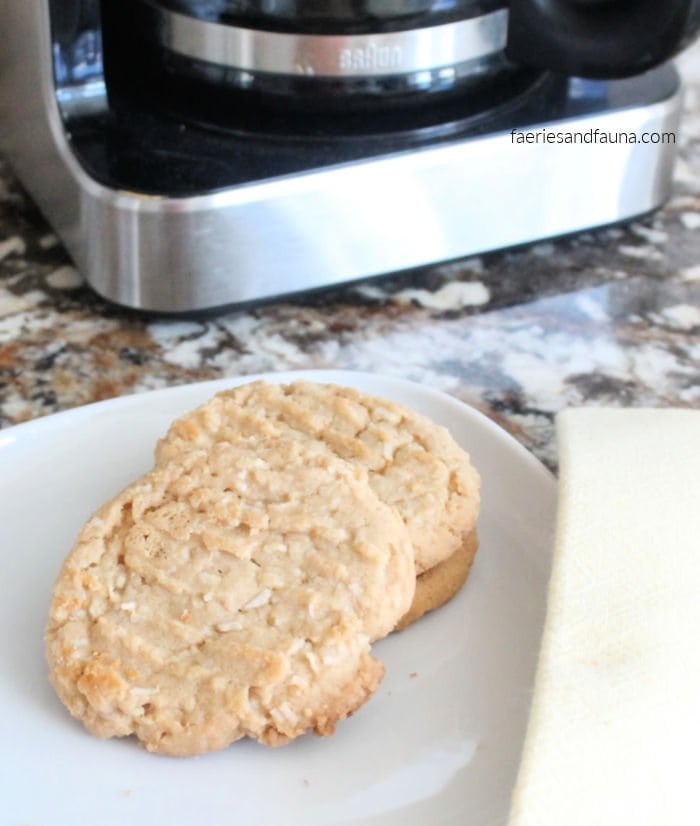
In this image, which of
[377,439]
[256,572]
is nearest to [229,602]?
[256,572]

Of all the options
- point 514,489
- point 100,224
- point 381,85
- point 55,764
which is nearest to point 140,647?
point 55,764

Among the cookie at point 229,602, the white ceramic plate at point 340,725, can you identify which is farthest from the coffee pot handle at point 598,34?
the cookie at point 229,602

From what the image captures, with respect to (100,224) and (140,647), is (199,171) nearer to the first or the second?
(100,224)

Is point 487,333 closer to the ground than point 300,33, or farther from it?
closer to the ground

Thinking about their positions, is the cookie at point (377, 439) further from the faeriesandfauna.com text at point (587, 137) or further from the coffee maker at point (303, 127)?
the faeriesandfauna.com text at point (587, 137)

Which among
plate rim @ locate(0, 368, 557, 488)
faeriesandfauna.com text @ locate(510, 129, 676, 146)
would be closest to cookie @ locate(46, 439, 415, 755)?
plate rim @ locate(0, 368, 557, 488)

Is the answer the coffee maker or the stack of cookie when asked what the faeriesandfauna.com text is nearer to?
the coffee maker
